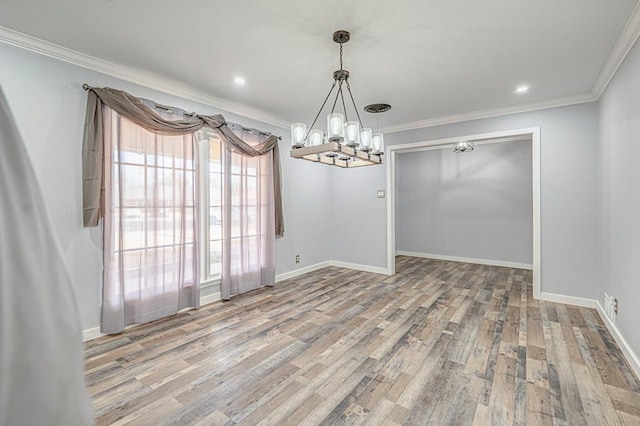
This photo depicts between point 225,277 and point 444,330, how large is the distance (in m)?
2.72

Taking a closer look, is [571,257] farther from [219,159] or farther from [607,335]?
[219,159]

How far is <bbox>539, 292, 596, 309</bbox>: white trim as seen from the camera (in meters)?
3.68

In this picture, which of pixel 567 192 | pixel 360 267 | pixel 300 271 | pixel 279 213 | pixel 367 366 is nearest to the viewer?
pixel 367 366

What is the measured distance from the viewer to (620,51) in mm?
2570

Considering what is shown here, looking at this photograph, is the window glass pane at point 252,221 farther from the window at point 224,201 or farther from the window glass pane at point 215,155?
the window glass pane at point 215,155

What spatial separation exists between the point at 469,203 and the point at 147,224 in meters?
6.17

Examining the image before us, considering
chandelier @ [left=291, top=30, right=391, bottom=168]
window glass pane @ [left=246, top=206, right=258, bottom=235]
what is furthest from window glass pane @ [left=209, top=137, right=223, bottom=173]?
chandelier @ [left=291, top=30, right=391, bottom=168]

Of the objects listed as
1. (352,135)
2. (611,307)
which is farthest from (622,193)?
(352,135)

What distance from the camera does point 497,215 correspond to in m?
6.18

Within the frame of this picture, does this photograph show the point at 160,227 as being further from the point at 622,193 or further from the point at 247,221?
the point at 622,193

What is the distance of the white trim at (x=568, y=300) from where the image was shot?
3.68m

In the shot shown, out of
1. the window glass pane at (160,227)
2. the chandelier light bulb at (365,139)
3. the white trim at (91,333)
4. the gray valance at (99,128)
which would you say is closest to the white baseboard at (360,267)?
the chandelier light bulb at (365,139)

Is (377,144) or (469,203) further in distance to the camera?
(469,203)

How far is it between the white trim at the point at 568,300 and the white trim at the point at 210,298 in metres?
4.34
